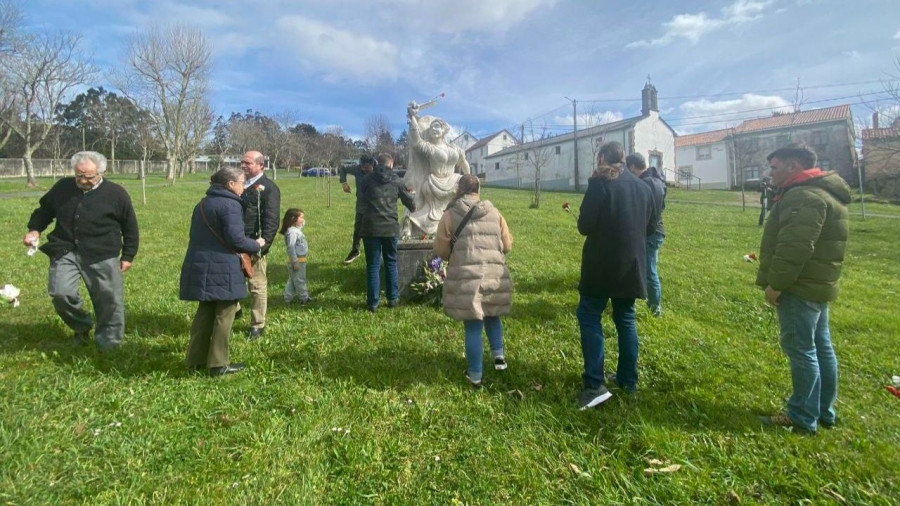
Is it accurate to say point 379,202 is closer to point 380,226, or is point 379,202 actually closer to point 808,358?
point 380,226

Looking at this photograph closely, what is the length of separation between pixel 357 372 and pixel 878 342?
5064 mm

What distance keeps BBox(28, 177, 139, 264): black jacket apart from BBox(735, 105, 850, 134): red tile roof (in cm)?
4233

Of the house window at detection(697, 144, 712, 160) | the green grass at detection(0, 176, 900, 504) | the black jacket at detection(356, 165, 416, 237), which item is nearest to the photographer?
the green grass at detection(0, 176, 900, 504)

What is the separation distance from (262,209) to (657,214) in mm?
4038

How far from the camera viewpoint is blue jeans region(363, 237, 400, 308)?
17.4ft

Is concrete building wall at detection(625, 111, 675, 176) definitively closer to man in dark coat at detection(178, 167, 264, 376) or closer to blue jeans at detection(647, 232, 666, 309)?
blue jeans at detection(647, 232, 666, 309)

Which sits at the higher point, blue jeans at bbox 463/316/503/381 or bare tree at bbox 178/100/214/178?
bare tree at bbox 178/100/214/178

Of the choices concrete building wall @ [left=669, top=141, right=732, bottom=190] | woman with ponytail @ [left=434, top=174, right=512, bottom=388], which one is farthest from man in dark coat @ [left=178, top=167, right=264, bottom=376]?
concrete building wall @ [left=669, top=141, right=732, bottom=190]

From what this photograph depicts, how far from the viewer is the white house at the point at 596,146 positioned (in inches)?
1390

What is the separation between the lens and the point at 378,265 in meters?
5.35

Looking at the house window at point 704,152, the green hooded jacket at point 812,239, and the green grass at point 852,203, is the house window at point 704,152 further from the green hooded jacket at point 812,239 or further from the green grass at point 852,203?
the green hooded jacket at point 812,239

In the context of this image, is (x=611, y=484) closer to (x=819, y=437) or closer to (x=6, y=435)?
(x=819, y=437)

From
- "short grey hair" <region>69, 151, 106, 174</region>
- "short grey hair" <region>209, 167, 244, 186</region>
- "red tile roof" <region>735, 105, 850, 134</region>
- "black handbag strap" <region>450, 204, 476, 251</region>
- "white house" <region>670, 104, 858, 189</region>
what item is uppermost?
"red tile roof" <region>735, 105, 850, 134</region>

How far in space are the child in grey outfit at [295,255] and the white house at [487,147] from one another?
1874 inches
